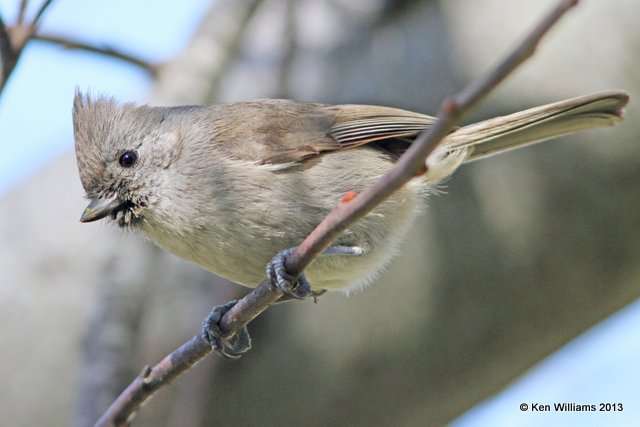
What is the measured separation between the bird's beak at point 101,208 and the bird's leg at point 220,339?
57cm

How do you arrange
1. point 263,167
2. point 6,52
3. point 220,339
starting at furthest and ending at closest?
point 263,167 → point 220,339 → point 6,52

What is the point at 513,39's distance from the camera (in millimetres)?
4383

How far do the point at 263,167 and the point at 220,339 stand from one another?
2.25 feet

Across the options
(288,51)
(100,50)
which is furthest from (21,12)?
(288,51)

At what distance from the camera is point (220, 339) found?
2834 millimetres

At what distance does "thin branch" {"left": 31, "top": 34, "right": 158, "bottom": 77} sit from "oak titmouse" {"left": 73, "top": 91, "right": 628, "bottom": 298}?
78cm

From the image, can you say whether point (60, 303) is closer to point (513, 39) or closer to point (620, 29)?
point (513, 39)

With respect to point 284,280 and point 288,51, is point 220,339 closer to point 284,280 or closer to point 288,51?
point 284,280

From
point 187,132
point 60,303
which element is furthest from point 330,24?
point 60,303

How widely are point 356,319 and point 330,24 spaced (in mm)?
1888

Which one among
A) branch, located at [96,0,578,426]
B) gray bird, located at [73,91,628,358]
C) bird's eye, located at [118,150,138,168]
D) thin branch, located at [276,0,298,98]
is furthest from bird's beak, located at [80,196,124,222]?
thin branch, located at [276,0,298,98]

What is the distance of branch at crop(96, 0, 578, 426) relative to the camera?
134 cm

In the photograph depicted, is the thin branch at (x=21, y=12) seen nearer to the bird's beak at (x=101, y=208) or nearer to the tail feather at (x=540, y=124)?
the bird's beak at (x=101, y=208)

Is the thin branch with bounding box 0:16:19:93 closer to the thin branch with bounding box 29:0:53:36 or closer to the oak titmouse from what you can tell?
the thin branch with bounding box 29:0:53:36
